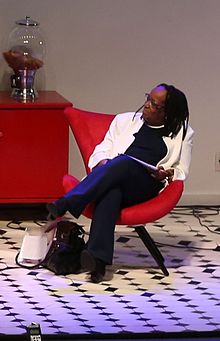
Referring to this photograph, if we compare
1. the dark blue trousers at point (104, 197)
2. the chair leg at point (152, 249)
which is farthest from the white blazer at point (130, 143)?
the chair leg at point (152, 249)

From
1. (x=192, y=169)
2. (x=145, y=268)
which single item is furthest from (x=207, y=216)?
(x=145, y=268)

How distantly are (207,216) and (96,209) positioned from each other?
1570 mm

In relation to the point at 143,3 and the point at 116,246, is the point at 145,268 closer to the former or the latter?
the point at 116,246

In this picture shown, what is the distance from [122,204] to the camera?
4.65 meters

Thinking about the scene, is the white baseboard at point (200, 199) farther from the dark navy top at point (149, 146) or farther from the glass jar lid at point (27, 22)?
the glass jar lid at point (27, 22)

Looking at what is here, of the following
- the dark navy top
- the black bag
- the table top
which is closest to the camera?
the black bag

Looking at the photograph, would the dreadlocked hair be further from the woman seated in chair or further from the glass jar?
the glass jar

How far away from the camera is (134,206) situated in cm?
460

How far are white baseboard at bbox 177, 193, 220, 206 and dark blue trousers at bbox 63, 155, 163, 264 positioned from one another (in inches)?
63.1

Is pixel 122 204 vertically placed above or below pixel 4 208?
above

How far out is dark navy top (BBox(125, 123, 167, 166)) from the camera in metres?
4.74

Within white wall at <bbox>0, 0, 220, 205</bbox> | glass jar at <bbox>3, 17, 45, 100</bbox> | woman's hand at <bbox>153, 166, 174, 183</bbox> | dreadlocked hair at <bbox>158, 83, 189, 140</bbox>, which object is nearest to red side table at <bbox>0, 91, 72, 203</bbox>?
glass jar at <bbox>3, 17, 45, 100</bbox>

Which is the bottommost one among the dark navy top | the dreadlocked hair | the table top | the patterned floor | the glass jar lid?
the patterned floor

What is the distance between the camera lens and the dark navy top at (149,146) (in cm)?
474
